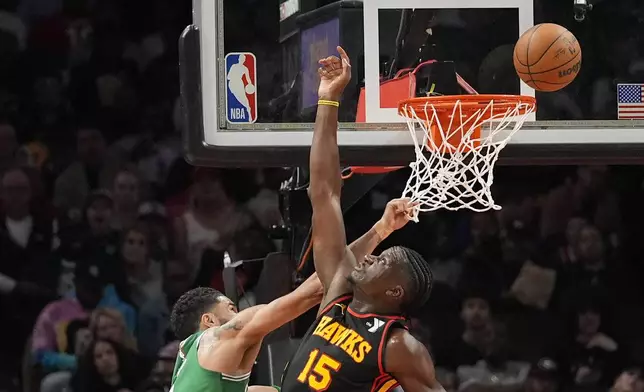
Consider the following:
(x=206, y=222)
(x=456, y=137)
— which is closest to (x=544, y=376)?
(x=206, y=222)

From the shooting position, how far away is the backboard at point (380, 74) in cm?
411

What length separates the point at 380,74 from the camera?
4.23 m

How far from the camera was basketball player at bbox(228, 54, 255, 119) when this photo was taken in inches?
164

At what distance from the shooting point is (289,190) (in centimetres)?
474

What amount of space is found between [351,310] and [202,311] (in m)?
0.77

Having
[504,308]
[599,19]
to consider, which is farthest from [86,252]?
[599,19]

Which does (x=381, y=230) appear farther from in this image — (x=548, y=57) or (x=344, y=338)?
(x=548, y=57)

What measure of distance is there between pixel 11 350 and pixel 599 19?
4.04 meters

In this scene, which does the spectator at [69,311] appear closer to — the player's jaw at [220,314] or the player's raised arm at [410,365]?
the player's jaw at [220,314]

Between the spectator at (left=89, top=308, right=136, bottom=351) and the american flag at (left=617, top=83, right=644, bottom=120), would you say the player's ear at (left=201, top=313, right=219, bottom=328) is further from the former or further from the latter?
the spectator at (left=89, top=308, right=136, bottom=351)

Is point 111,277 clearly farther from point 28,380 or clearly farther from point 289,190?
point 289,190

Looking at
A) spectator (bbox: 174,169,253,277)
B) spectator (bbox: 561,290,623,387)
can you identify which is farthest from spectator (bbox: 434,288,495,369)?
spectator (bbox: 174,169,253,277)

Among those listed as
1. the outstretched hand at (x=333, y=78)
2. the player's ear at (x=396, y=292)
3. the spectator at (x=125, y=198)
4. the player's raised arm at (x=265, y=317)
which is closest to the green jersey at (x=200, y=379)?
the player's raised arm at (x=265, y=317)

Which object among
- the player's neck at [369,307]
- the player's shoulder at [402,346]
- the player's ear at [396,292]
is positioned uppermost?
the player's ear at [396,292]
